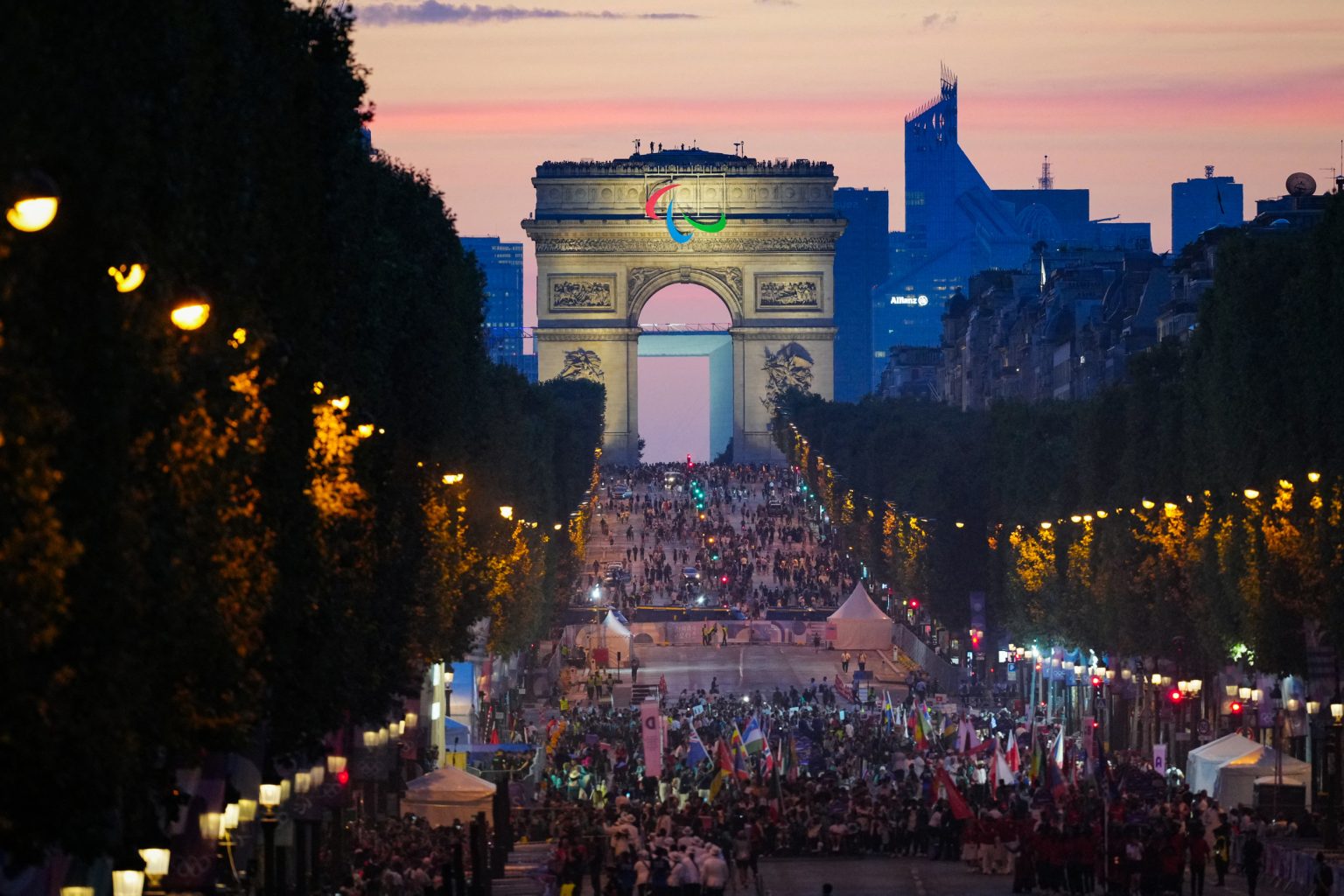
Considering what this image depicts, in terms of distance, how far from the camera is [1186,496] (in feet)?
196

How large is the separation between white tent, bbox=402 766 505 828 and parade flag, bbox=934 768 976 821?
666cm

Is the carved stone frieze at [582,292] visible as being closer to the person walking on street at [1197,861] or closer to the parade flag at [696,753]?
the parade flag at [696,753]

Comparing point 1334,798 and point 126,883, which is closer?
point 126,883

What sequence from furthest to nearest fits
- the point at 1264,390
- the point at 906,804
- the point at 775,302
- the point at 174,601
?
the point at 775,302 < the point at 1264,390 < the point at 906,804 < the point at 174,601

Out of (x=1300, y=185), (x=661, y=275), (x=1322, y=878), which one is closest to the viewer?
(x=1322, y=878)

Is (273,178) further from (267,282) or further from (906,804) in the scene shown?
(906,804)

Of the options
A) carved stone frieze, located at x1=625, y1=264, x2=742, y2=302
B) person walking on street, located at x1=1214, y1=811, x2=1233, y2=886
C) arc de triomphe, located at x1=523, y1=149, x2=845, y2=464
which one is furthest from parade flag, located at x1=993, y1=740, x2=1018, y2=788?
carved stone frieze, located at x1=625, y1=264, x2=742, y2=302

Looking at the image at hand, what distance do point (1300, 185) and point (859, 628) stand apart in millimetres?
27622

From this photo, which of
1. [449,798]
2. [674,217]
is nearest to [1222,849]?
[449,798]

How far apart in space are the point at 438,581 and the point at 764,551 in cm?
7054

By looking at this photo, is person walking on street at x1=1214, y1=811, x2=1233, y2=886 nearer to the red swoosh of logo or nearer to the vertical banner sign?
the vertical banner sign

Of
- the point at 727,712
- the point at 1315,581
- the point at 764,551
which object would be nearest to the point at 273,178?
the point at 1315,581

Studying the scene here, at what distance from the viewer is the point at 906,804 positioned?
4359cm

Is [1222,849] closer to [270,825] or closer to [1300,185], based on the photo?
[270,825]
